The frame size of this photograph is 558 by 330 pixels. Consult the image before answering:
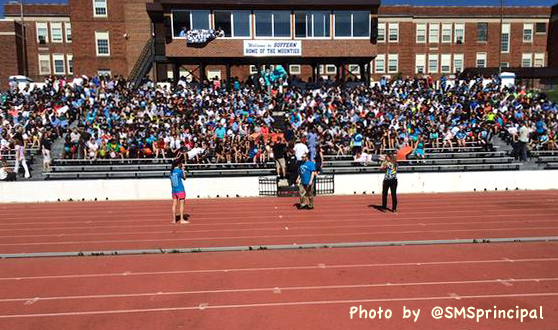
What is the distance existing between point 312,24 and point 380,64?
78.6 feet

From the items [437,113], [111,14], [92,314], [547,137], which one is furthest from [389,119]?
[111,14]

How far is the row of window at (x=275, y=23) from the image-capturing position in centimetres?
2573

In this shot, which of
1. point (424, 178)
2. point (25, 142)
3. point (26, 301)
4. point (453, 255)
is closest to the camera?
point (26, 301)

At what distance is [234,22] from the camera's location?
2594cm

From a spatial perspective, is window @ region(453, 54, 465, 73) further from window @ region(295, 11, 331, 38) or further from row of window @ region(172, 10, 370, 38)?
Answer: window @ region(295, 11, 331, 38)

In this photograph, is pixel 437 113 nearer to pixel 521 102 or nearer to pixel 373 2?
pixel 521 102

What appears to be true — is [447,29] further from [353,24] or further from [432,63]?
[353,24]

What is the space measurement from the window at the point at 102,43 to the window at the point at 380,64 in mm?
29208

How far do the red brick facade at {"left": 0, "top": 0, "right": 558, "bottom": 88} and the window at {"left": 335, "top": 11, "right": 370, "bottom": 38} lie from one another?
17.8 m

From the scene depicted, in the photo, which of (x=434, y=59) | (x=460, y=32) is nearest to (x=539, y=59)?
(x=460, y=32)

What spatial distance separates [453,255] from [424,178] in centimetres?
885

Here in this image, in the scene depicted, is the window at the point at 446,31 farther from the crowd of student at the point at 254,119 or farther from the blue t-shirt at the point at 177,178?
the blue t-shirt at the point at 177,178

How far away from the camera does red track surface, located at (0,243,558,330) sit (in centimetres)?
527

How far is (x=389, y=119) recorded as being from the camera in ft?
65.3
